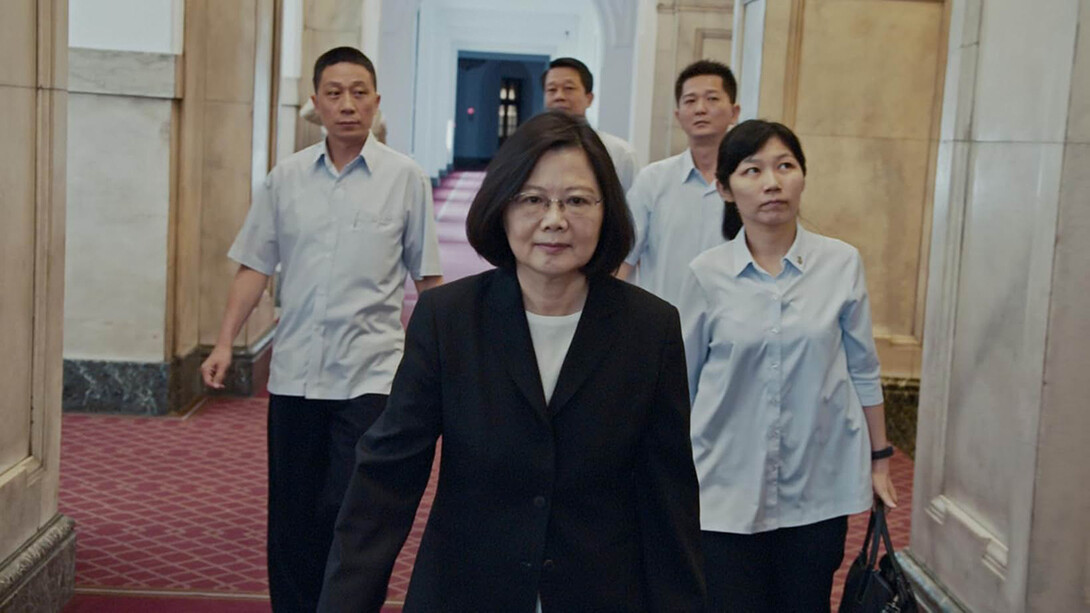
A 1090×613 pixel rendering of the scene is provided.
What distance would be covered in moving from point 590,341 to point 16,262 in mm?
2743

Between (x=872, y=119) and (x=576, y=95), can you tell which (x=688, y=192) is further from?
(x=872, y=119)

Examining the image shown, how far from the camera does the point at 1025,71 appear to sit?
A: 446 centimetres

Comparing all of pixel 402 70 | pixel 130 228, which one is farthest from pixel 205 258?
pixel 402 70

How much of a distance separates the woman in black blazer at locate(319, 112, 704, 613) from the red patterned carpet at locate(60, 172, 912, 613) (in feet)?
9.30

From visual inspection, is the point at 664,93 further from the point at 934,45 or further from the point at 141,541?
the point at 141,541

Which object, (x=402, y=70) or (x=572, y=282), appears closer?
(x=572, y=282)

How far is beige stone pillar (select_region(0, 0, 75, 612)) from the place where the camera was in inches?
181

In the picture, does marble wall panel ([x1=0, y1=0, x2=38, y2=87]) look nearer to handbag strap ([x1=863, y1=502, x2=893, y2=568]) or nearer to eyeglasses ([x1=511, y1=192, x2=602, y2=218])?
eyeglasses ([x1=511, y1=192, x2=602, y2=218])

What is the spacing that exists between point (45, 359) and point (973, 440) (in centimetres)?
296

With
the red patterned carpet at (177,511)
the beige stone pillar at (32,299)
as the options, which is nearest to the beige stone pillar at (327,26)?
the red patterned carpet at (177,511)

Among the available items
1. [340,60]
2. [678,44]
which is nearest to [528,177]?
[340,60]

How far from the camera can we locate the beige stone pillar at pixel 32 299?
4590 millimetres

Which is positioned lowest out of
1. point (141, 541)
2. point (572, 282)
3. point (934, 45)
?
point (141, 541)

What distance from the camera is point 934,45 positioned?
27.7 feet
